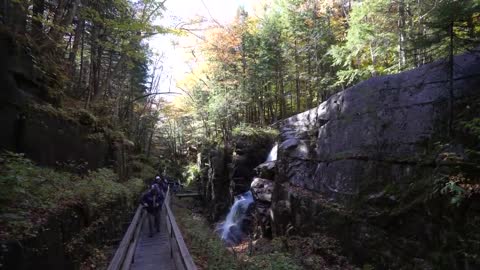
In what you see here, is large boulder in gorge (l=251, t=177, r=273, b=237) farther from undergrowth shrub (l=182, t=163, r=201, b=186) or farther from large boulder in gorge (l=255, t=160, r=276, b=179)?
undergrowth shrub (l=182, t=163, r=201, b=186)

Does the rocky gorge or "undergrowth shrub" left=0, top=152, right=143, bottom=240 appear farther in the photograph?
the rocky gorge

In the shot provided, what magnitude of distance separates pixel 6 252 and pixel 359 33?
18.9m

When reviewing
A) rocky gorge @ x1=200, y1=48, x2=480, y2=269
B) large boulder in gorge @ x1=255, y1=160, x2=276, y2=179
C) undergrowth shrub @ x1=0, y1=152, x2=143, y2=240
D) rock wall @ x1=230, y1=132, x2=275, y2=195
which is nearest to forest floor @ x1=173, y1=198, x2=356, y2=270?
rocky gorge @ x1=200, y1=48, x2=480, y2=269

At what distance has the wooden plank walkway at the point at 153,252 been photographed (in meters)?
8.36

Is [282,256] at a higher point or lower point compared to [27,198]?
lower

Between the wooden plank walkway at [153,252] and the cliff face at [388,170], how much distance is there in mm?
5257

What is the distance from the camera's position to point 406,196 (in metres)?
8.50

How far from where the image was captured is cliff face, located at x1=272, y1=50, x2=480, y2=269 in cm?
785

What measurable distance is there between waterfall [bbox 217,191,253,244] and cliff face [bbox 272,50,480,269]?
6.74 meters

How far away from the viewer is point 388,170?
964 cm

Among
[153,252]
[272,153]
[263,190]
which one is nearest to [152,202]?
[153,252]

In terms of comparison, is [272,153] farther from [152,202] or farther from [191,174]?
[191,174]

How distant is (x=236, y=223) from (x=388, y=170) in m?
13.1

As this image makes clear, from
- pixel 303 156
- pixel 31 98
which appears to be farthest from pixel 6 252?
pixel 303 156
